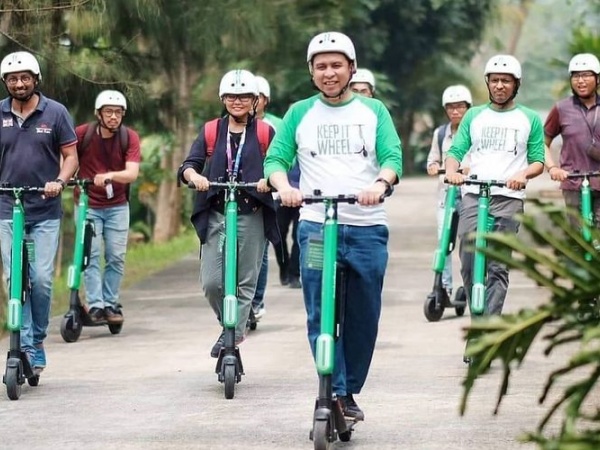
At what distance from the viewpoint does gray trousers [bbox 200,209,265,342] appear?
10.6m

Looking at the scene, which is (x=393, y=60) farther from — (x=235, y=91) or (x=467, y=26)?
(x=235, y=91)

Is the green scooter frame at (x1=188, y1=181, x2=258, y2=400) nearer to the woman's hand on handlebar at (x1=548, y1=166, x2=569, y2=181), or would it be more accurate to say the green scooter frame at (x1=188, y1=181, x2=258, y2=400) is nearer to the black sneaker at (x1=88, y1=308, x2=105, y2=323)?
the woman's hand on handlebar at (x1=548, y1=166, x2=569, y2=181)

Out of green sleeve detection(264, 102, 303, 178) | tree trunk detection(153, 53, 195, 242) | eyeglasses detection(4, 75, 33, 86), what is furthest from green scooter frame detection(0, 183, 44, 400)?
tree trunk detection(153, 53, 195, 242)

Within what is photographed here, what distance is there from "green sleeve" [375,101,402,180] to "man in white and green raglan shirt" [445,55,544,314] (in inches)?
117

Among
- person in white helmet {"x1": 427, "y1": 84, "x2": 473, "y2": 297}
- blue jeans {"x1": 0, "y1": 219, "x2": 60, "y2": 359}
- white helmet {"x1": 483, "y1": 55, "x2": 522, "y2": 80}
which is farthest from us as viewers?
person in white helmet {"x1": 427, "y1": 84, "x2": 473, "y2": 297}

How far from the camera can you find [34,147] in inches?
427

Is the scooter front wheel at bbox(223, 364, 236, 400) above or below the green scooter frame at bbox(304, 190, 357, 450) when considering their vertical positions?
below

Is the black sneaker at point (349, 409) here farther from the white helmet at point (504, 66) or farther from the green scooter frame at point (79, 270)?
the green scooter frame at point (79, 270)

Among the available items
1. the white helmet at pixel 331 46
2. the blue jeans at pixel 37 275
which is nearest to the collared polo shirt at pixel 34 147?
the blue jeans at pixel 37 275

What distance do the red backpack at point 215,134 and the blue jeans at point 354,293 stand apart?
8.62 feet

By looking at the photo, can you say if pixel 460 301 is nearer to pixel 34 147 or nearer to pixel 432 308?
pixel 432 308

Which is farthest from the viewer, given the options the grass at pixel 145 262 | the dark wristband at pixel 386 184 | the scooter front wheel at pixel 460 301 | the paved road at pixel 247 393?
the grass at pixel 145 262

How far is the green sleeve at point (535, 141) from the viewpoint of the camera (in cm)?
1115

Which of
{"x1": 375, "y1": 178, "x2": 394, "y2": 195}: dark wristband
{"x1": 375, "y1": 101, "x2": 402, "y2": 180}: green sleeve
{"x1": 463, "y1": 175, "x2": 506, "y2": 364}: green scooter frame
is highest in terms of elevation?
{"x1": 375, "y1": 101, "x2": 402, "y2": 180}: green sleeve
